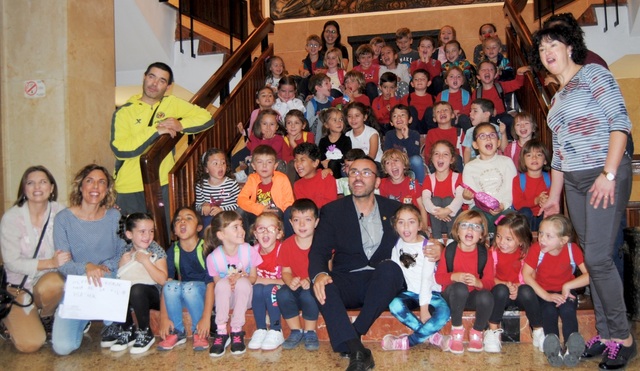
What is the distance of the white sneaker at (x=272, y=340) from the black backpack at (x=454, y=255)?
3.19 ft

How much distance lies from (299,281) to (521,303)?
116 centimetres

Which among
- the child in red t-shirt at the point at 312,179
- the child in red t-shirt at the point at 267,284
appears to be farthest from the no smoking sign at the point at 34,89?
the child in red t-shirt at the point at 267,284

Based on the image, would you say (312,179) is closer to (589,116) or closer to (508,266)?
(508,266)

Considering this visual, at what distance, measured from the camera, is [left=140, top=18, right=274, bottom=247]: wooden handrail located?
4098 mm

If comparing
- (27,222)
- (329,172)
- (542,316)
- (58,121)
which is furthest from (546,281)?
(58,121)

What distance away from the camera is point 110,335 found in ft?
11.9

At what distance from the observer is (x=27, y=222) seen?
151 inches

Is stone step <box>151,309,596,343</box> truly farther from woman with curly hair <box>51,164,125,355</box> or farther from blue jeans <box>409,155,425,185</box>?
blue jeans <box>409,155,425,185</box>

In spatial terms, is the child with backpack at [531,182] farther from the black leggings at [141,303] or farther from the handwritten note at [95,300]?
the handwritten note at [95,300]

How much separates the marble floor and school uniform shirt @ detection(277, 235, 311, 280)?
0.42 m

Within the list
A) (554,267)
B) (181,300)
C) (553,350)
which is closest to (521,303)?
(554,267)

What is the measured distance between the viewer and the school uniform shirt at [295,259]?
3.69 metres

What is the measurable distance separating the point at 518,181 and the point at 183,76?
3833 millimetres

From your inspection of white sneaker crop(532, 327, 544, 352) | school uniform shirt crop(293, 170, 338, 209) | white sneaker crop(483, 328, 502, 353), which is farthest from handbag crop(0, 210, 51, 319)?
white sneaker crop(532, 327, 544, 352)
